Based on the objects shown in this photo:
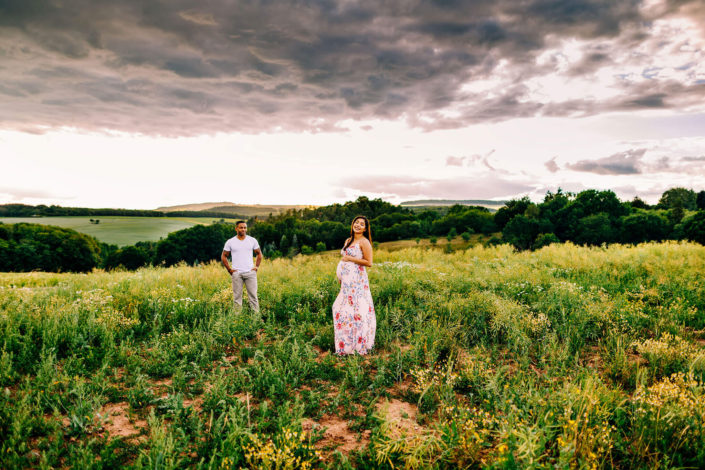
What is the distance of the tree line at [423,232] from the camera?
49.8m

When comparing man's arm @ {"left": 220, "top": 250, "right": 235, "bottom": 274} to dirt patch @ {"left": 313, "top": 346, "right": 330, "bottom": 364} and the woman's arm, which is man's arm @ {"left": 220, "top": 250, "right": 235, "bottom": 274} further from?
the woman's arm

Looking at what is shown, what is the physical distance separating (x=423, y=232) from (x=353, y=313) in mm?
69507

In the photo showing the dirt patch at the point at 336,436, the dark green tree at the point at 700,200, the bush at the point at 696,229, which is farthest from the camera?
the dark green tree at the point at 700,200

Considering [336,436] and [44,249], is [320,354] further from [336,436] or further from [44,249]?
[44,249]

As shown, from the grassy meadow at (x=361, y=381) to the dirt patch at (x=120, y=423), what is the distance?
2cm

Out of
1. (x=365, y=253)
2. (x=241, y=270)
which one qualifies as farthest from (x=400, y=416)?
(x=241, y=270)

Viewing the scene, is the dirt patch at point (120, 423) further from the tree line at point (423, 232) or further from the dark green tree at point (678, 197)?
the dark green tree at point (678, 197)

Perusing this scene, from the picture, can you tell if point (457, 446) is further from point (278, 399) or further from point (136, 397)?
point (136, 397)

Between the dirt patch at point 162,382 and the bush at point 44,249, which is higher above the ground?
the dirt patch at point 162,382

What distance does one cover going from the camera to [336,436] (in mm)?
3893

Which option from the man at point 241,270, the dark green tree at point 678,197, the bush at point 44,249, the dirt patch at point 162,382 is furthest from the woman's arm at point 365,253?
the dark green tree at point 678,197

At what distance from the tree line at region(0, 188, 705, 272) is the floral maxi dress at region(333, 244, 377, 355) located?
40202 millimetres

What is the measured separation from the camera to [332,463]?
11.0ft


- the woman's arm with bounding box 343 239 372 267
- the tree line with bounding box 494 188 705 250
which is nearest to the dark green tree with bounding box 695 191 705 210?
the tree line with bounding box 494 188 705 250
